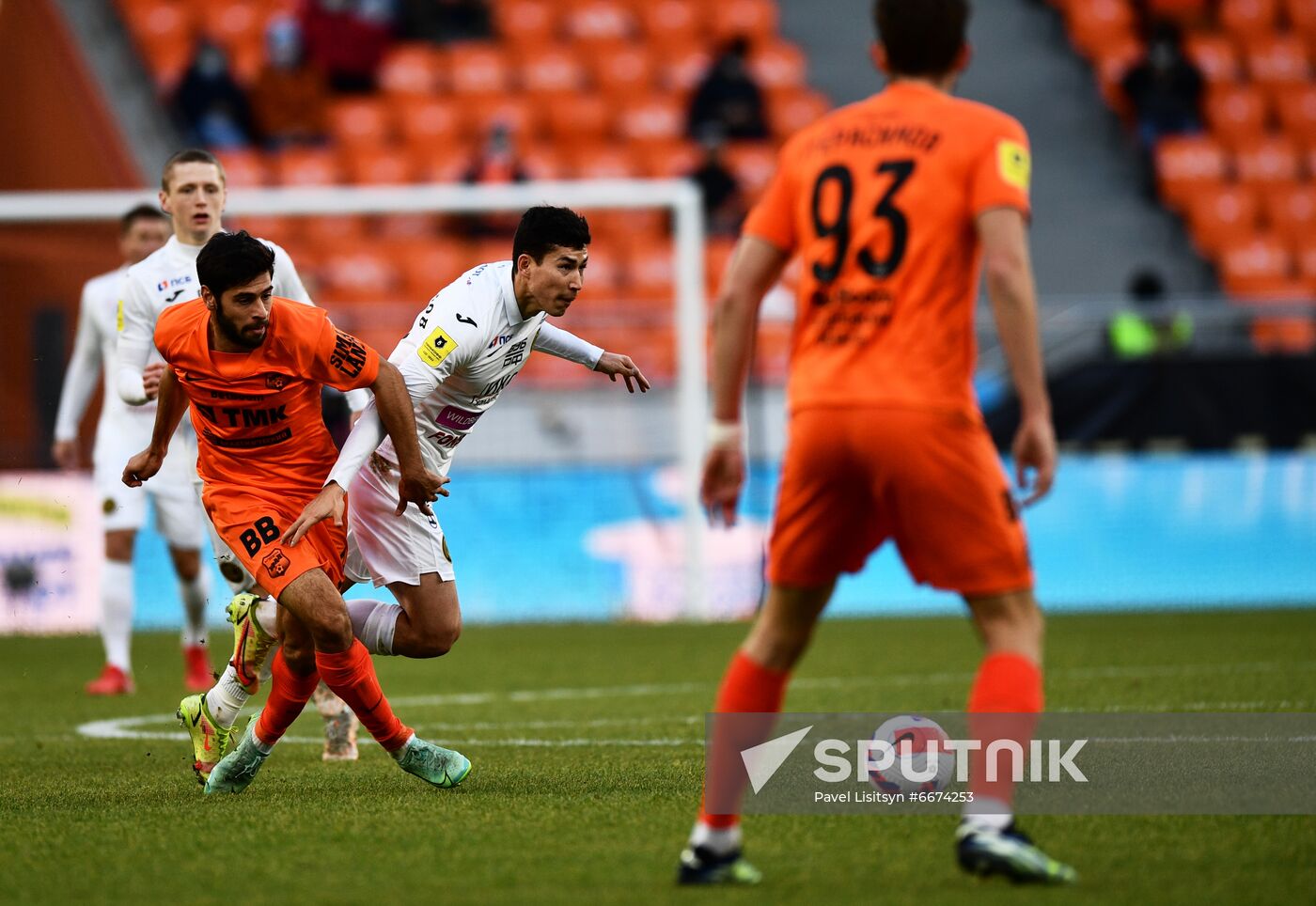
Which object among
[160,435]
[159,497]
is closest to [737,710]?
[160,435]

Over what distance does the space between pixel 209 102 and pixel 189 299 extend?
12328 millimetres

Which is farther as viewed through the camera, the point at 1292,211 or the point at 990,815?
the point at 1292,211

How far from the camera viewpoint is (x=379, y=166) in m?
18.5

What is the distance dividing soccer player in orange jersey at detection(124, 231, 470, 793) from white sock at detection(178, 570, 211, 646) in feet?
12.4

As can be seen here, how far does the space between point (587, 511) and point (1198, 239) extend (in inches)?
327

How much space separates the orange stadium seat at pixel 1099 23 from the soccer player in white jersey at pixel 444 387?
15253 mm

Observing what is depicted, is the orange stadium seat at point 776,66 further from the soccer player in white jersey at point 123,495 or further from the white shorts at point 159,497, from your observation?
the white shorts at point 159,497

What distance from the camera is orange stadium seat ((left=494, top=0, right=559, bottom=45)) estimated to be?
20234mm

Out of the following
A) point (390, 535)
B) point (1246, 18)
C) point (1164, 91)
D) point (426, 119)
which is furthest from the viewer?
point (1246, 18)

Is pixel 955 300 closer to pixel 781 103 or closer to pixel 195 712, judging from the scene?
pixel 195 712

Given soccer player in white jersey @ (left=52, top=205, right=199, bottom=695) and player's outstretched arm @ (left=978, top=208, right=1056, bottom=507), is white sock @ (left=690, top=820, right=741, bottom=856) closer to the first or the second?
player's outstretched arm @ (left=978, top=208, right=1056, bottom=507)

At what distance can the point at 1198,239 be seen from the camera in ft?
60.6

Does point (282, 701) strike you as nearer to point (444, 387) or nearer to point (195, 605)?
point (444, 387)

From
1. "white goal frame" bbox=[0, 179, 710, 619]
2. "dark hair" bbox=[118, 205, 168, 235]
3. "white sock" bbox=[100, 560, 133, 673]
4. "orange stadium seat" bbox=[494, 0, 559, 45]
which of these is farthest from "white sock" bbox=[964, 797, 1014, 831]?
"orange stadium seat" bbox=[494, 0, 559, 45]
